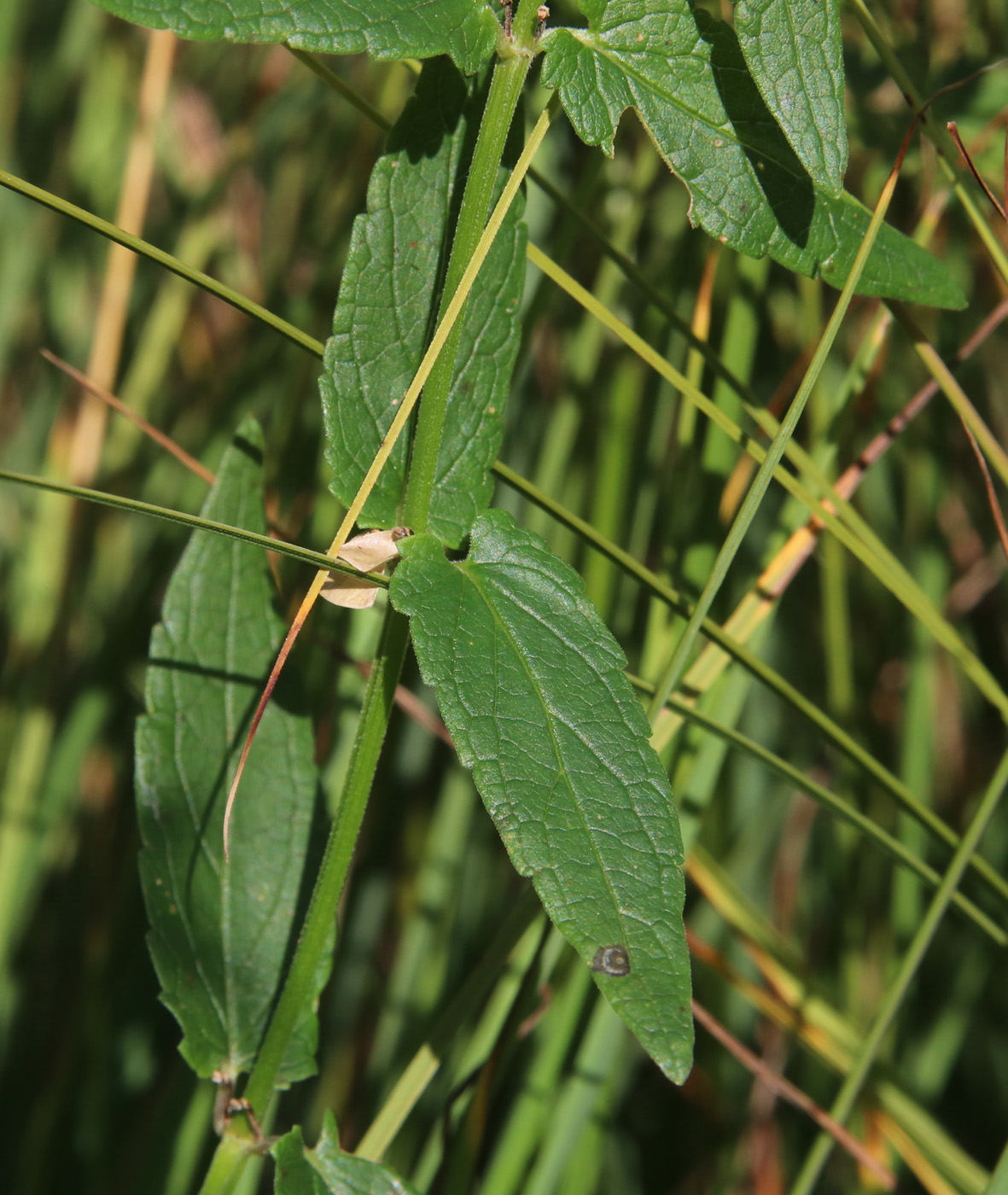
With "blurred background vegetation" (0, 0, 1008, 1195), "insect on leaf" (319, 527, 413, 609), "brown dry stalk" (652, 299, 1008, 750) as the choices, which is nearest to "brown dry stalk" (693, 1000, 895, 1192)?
"blurred background vegetation" (0, 0, 1008, 1195)

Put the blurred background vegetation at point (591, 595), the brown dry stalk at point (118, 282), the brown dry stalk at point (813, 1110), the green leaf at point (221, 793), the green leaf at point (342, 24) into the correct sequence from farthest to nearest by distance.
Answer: the brown dry stalk at point (118, 282), the blurred background vegetation at point (591, 595), the brown dry stalk at point (813, 1110), the green leaf at point (221, 793), the green leaf at point (342, 24)

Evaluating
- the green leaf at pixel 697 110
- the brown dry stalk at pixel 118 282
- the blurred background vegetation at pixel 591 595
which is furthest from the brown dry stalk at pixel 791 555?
the brown dry stalk at pixel 118 282

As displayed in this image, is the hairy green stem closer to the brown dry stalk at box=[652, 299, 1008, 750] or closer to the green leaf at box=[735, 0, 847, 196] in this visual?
the green leaf at box=[735, 0, 847, 196]

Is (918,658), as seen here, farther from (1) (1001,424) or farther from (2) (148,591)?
(2) (148,591)

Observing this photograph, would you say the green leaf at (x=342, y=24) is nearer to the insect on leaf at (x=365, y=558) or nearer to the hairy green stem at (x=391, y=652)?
the hairy green stem at (x=391, y=652)

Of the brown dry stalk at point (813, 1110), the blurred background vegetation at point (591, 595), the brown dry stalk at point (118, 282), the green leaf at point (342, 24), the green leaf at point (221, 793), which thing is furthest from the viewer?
the brown dry stalk at point (118, 282)

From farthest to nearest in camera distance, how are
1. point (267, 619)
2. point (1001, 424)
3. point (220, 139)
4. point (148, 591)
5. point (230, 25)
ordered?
point (220, 139), point (1001, 424), point (148, 591), point (267, 619), point (230, 25)

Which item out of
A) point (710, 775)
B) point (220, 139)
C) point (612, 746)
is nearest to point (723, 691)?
point (710, 775)
